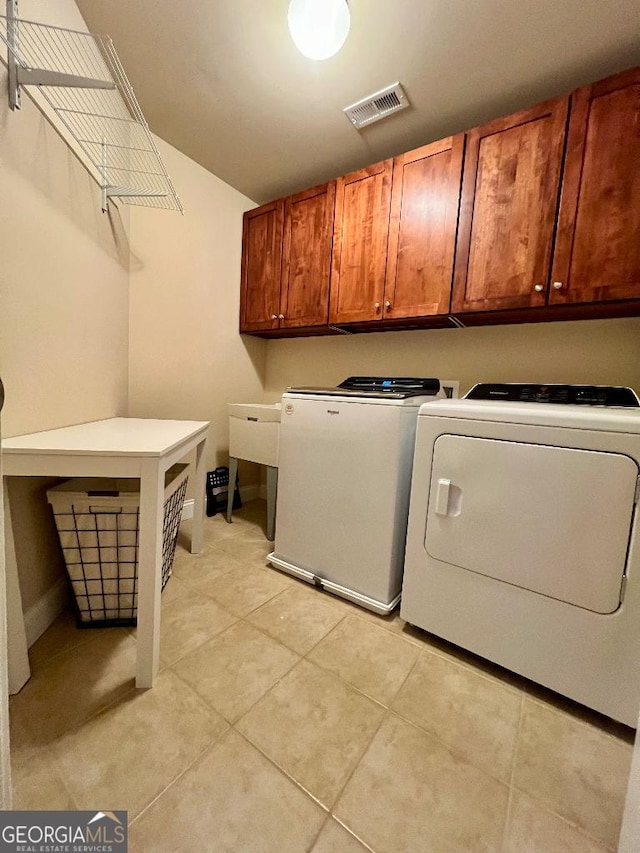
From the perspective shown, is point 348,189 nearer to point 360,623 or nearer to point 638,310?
point 638,310

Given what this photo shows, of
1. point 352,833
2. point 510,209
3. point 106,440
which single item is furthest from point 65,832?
point 510,209

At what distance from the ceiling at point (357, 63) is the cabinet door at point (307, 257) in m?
0.27

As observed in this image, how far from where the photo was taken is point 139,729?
2.88 ft

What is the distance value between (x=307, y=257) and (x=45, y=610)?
2.16 metres

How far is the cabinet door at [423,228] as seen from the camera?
5.11ft

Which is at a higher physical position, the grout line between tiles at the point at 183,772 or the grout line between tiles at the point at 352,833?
the grout line between tiles at the point at 183,772

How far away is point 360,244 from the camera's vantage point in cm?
184

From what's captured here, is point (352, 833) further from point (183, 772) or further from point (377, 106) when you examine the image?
point (377, 106)

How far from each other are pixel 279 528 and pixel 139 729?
0.90 meters

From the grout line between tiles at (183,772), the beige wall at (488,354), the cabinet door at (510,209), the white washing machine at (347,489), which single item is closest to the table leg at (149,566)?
the grout line between tiles at (183,772)

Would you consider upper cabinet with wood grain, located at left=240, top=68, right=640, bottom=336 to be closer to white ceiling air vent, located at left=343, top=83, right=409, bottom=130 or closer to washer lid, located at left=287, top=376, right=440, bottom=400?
white ceiling air vent, located at left=343, top=83, right=409, bottom=130

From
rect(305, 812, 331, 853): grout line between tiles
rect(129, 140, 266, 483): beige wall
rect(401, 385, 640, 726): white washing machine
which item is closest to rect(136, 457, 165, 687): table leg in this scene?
rect(305, 812, 331, 853): grout line between tiles

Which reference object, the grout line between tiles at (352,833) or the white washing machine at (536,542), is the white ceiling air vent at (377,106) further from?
the grout line between tiles at (352,833)

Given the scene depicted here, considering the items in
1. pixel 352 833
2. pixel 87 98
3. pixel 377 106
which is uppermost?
pixel 377 106
